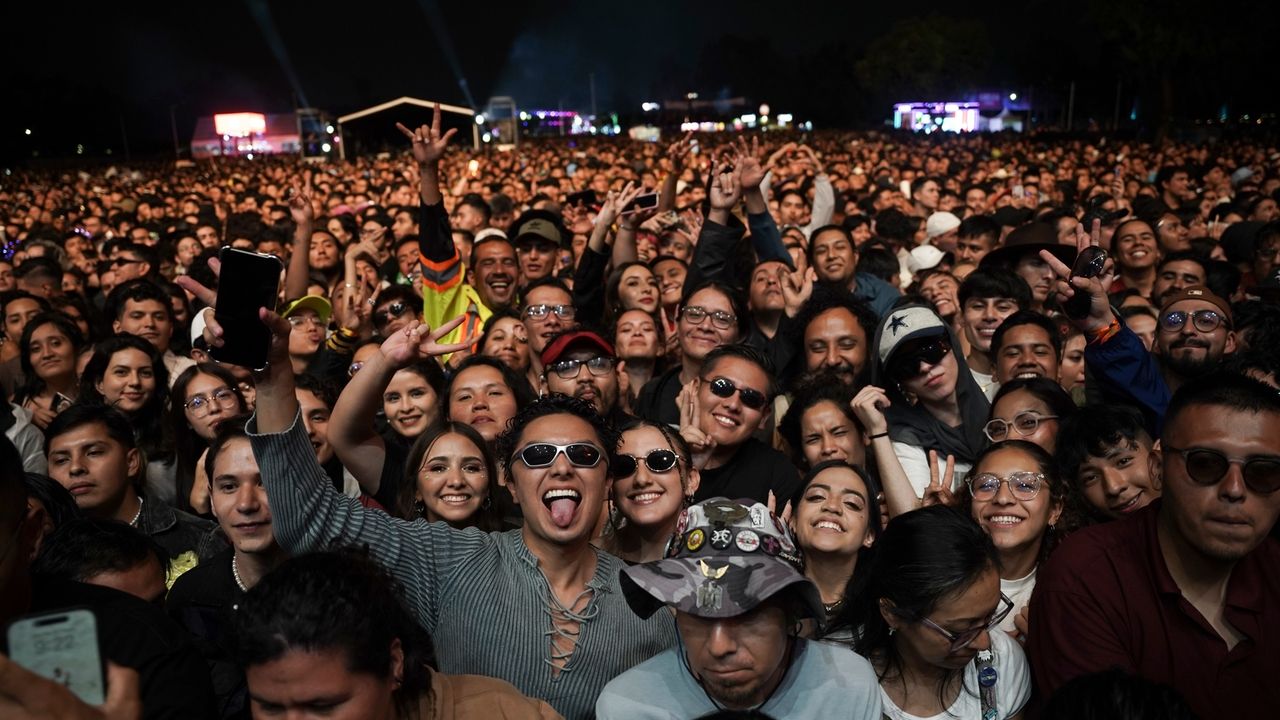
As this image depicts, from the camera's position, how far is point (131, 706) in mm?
1690

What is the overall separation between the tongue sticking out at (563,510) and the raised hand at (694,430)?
1.27 meters

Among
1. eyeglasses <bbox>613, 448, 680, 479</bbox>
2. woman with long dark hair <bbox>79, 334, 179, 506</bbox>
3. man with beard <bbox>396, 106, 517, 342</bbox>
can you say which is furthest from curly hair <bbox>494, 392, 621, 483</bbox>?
woman with long dark hair <bbox>79, 334, 179, 506</bbox>

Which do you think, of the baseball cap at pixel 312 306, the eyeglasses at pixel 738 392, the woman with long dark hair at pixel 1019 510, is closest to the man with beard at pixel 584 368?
the eyeglasses at pixel 738 392

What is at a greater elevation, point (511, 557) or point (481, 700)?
point (511, 557)

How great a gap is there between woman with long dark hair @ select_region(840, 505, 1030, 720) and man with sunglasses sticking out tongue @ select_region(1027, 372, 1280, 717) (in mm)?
142

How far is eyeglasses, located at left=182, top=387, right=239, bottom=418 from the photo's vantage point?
493cm

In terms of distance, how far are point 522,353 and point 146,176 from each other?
2800 centimetres

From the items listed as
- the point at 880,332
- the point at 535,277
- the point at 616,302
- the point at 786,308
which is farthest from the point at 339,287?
the point at 880,332

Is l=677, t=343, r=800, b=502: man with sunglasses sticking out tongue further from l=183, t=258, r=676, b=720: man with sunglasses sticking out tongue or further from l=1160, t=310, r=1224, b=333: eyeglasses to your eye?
l=1160, t=310, r=1224, b=333: eyeglasses

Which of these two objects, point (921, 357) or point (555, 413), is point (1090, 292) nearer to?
point (921, 357)

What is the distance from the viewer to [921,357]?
15.4ft

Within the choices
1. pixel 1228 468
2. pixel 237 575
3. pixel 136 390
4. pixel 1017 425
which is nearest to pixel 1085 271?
pixel 1017 425

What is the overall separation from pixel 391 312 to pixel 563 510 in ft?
12.9

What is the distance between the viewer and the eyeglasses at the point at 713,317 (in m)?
5.46
